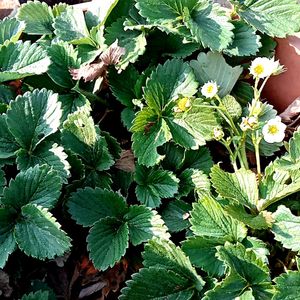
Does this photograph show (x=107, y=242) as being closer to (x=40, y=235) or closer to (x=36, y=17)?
(x=40, y=235)

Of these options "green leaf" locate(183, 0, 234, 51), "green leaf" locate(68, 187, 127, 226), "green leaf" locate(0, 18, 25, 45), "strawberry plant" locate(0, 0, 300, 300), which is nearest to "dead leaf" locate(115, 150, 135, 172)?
"strawberry plant" locate(0, 0, 300, 300)

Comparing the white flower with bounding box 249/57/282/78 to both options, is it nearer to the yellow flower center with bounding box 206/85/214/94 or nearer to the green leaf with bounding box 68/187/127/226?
the yellow flower center with bounding box 206/85/214/94

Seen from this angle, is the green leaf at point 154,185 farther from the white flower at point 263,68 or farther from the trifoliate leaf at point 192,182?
the white flower at point 263,68

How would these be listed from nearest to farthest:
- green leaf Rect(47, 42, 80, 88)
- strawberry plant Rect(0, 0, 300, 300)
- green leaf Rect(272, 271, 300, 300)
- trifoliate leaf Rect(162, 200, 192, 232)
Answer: green leaf Rect(272, 271, 300, 300), strawberry plant Rect(0, 0, 300, 300), trifoliate leaf Rect(162, 200, 192, 232), green leaf Rect(47, 42, 80, 88)

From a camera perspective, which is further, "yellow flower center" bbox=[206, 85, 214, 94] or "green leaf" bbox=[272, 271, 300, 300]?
"yellow flower center" bbox=[206, 85, 214, 94]

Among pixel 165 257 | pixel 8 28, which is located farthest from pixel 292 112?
pixel 8 28

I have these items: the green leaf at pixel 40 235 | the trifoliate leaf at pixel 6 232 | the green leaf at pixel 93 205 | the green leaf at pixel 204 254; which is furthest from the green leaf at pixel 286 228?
the trifoliate leaf at pixel 6 232
